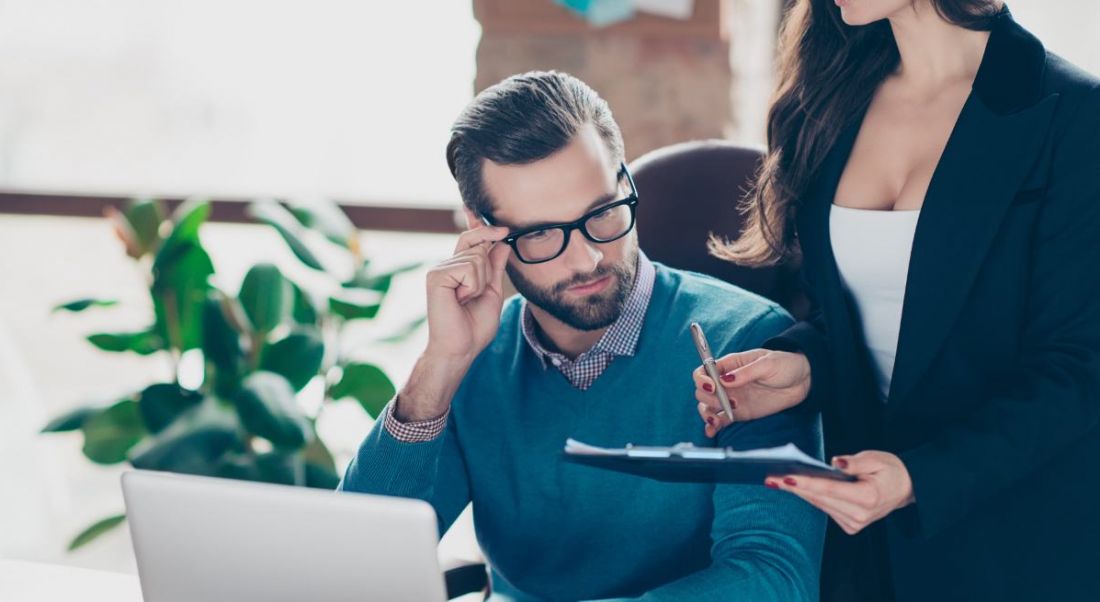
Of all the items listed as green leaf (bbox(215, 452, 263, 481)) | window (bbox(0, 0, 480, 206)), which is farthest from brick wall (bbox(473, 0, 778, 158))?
green leaf (bbox(215, 452, 263, 481))

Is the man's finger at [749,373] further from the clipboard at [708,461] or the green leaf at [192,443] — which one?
the green leaf at [192,443]

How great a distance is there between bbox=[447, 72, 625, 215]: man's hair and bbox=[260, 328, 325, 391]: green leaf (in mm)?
1007

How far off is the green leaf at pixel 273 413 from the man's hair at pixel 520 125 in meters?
0.91

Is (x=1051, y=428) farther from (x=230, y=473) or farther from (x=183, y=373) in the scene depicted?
(x=183, y=373)

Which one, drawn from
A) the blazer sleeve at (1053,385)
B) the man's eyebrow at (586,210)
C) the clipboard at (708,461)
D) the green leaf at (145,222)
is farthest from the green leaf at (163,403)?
the blazer sleeve at (1053,385)

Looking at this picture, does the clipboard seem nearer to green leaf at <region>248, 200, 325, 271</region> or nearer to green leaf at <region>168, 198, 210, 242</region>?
green leaf at <region>248, 200, 325, 271</region>

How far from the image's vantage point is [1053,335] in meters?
1.17

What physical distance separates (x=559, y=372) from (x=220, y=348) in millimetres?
1167

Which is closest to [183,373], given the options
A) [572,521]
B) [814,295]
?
[572,521]

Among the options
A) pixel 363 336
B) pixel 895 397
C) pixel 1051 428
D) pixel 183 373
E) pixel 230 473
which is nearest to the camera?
pixel 1051 428

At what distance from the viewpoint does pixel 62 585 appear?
1.48 meters

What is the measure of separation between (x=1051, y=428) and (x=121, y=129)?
3.08 meters

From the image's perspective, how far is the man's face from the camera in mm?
1439

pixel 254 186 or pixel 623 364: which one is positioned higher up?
pixel 623 364
